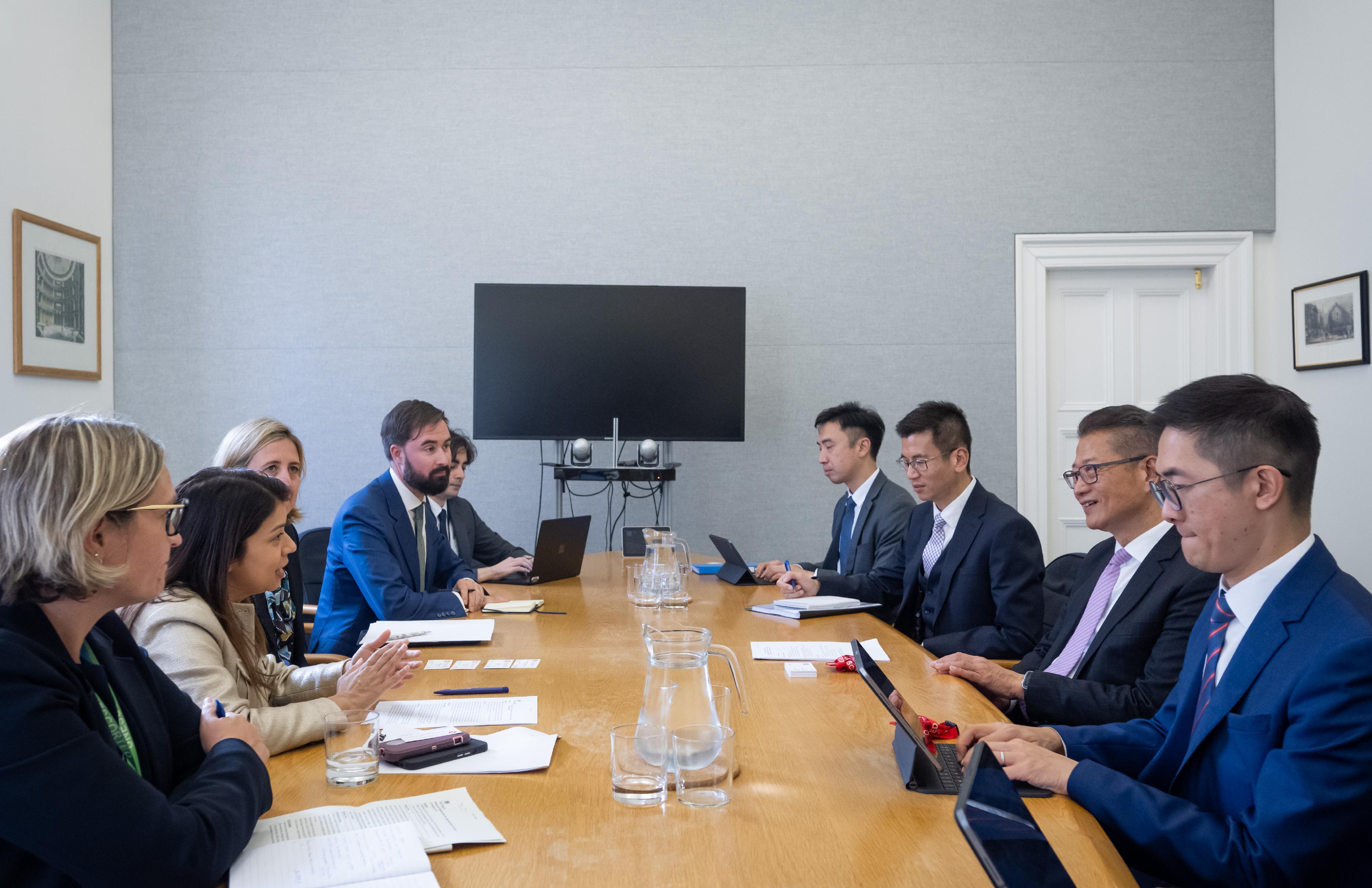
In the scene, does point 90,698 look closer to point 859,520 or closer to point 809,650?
Answer: point 809,650

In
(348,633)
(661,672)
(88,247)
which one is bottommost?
(348,633)

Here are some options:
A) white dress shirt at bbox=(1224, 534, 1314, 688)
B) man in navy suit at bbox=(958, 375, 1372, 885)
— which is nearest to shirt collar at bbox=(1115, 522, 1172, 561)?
man in navy suit at bbox=(958, 375, 1372, 885)

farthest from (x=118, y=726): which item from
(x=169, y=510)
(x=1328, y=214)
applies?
(x=1328, y=214)

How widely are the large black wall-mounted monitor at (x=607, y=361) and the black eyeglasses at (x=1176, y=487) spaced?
3183 mm

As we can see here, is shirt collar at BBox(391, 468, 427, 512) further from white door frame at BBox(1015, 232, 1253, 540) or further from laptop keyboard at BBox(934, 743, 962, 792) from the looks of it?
white door frame at BBox(1015, 232, 1253, 540)

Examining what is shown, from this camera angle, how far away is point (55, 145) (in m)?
4.69

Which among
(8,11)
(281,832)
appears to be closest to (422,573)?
(281,832)

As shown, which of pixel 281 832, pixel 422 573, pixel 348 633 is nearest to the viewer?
pixel 281 832

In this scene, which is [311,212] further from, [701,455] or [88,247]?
[701,455]

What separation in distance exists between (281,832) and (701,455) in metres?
4.06

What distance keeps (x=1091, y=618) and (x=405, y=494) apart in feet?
7.37

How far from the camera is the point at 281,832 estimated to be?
1.22 meters

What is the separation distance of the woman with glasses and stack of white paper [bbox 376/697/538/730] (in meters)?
0.37

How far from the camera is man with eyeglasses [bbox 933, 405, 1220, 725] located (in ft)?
6.53
